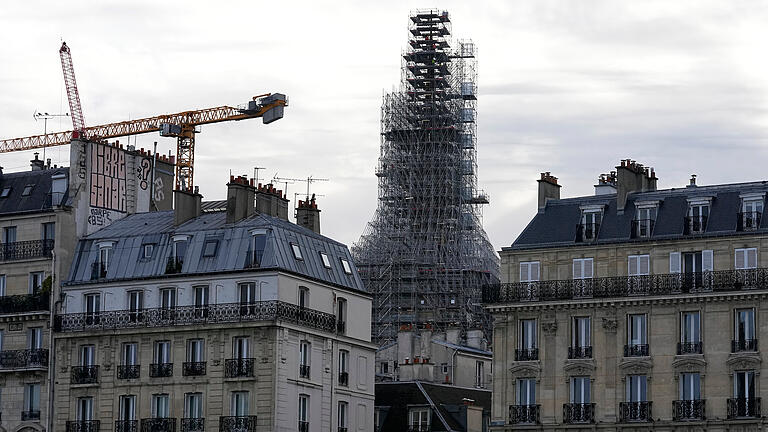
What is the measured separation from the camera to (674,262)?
68.0 metres

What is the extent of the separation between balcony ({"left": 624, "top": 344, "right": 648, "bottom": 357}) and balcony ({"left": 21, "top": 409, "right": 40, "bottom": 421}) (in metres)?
24.2

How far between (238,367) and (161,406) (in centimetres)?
387

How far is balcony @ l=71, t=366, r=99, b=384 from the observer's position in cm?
7369

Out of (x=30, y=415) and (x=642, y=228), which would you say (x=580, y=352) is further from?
(x=30, y=415)

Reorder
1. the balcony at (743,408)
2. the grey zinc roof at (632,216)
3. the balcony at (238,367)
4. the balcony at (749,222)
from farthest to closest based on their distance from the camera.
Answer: the balcony at (238,367)
the grey zinc roof at (632,216)
the balcony at (749,222)
the balcony at (743,408)

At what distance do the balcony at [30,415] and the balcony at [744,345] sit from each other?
28.3 metres

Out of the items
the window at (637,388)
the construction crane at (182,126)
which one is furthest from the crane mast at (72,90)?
the window at (637,388)

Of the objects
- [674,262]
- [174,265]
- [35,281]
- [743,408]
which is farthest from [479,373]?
[743,408]

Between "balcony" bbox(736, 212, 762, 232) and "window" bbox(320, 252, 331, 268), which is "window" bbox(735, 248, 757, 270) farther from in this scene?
"window" bbox(320, 252, 331, 268)

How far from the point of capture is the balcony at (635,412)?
6694 cm

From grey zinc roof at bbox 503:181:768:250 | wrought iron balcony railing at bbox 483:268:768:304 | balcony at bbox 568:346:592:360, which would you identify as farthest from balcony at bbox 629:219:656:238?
balcony at bbox 568:346:592:360

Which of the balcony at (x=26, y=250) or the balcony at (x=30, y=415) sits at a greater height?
the balcony at (x=26, y=250)

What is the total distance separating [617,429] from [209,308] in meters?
16.7

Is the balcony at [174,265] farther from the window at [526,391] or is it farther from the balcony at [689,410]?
the balcony at [689,410]
